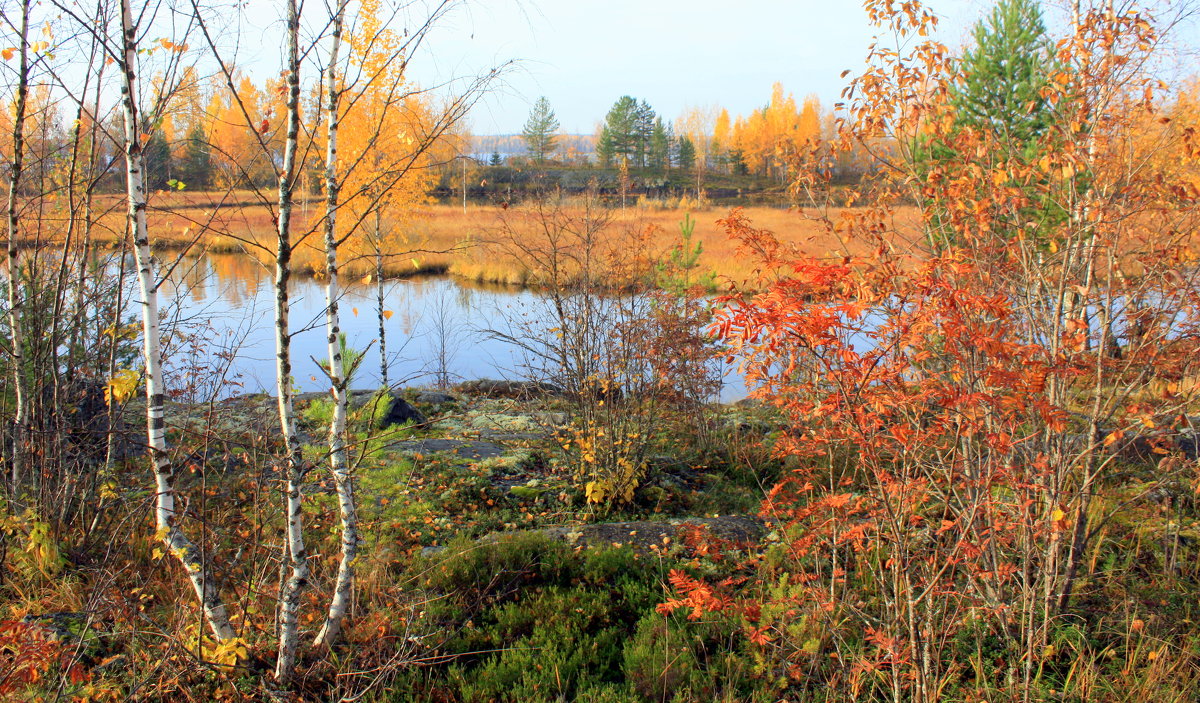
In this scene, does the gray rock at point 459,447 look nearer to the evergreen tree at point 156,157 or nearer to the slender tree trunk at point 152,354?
the evergreen tree at point 156,157

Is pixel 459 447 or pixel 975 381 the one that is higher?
pixel 975 381

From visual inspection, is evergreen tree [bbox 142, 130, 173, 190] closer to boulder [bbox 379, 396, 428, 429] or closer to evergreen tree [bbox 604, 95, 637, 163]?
boulder [bbox 379, 396, 428, 429]

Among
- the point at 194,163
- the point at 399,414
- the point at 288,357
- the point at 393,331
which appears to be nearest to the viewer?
the point at 288,357

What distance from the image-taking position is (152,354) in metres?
3.12

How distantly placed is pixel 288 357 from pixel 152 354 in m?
0.84

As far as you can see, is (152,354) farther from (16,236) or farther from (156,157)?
(156,157)

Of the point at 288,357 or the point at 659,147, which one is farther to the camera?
the point at 659,147

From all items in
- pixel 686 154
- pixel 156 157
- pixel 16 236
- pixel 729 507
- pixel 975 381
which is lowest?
pixel 729 507

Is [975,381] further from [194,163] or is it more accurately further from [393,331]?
[393,331]

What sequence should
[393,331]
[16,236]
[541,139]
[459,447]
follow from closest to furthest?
[16,236] < [459,447] < [393,331] < [541,139]

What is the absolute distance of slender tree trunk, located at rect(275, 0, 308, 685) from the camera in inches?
110

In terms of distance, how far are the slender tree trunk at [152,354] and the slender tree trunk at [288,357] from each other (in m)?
0.32

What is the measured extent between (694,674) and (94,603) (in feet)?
8.64

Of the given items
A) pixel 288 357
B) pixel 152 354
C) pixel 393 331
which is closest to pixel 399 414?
pixel 152 354
